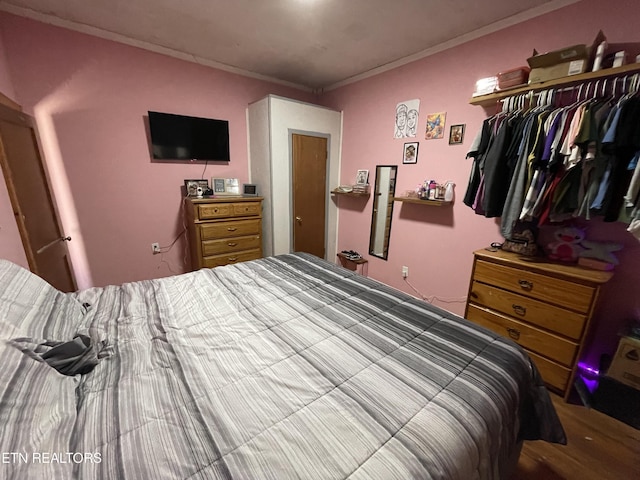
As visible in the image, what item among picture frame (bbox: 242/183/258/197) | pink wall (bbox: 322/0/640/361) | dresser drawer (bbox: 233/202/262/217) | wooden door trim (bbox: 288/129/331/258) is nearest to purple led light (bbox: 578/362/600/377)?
pink wall (bbox: 322/0/640/361)

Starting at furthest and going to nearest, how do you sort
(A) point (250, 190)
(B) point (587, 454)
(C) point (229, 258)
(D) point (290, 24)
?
(A) point (250, 190), (C) point (229, 258), (D) point (290, 24), (B) point (587, 454)

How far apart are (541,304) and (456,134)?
1556 millimetres

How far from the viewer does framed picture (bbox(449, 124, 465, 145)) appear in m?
2.34

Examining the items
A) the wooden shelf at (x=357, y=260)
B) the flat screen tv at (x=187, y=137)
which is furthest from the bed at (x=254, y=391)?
the wooden shelf at (x=357, y=260)

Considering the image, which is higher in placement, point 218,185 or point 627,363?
point 218,185

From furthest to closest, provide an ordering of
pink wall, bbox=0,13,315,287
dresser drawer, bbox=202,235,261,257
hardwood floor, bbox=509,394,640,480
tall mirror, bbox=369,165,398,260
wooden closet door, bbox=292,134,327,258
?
wooden closet door, bbox=292,134,327,258 < tall mirror, bbox=369,165,398,260 < dresser drawer, bbox=202,235,261,257 < pink wall, bbox=0,13,315,287 < hardwood floor, bbox=509,394,640,480

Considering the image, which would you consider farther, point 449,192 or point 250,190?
point 250,190

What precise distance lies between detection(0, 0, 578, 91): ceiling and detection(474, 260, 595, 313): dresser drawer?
1.82 m

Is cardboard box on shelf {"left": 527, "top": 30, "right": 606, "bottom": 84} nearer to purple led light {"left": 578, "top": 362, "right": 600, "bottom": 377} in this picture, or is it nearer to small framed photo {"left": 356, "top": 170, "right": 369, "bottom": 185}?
small framed photo {"left": 356, "top": 170, "right": 369, "bottom": 185}

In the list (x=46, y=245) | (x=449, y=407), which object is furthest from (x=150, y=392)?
(x=46, y=245)

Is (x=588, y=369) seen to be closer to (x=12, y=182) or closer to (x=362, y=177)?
(x=362, y=177)

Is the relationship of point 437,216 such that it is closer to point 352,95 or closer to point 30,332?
point 352,95

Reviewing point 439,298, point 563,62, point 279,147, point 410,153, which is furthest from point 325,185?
point 563,62

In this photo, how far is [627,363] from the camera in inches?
61.4
